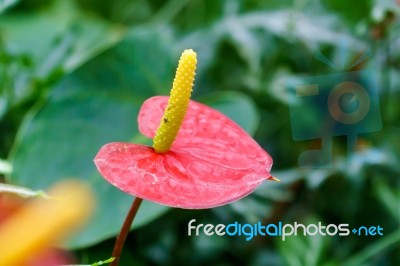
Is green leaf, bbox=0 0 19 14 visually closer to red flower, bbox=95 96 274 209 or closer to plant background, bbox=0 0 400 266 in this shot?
plant background, bbox=0 0 400 266

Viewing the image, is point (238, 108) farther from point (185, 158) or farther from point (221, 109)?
point (185, 158)

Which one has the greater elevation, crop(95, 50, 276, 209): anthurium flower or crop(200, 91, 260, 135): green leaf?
crop(200, 91, 260, 135): green leaf

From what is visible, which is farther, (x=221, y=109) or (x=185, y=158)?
(x=221, y=109)

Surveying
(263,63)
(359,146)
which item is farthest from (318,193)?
(263,63)

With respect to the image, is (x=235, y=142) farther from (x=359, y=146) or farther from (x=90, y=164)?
(x=359, y=146)

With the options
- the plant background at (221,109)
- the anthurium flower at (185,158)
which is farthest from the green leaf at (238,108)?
the anthurium flower at (185,158)

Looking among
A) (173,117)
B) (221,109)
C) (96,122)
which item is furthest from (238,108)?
(173,117)

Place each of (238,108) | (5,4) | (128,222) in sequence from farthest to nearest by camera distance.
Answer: (238,108), (5,4), (128,222)

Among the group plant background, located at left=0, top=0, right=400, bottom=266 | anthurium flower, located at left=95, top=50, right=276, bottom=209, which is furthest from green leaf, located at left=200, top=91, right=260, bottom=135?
anthurium flower, located at left=95, top=50, right=276, bottom=209
